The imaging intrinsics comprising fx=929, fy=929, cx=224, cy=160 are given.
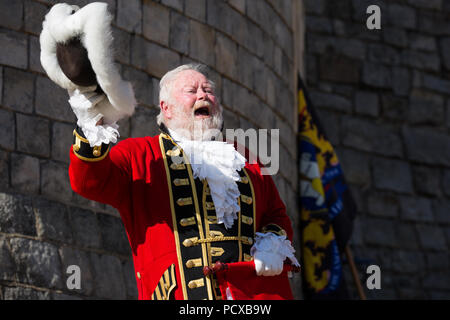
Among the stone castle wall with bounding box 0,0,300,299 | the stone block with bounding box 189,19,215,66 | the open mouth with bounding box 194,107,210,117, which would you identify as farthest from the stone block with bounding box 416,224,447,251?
the open mouth with bounding box 194,107,210,117

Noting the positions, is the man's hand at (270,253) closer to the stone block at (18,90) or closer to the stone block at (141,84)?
the stone block at (18,90)

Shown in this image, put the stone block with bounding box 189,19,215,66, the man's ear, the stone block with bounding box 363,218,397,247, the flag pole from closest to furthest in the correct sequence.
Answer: the man's ear
the stone block with bounding box 189,19,215,66
the flag pole
the stone block with bounding box 363,218,397,247

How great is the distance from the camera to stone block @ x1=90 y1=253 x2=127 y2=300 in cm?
479

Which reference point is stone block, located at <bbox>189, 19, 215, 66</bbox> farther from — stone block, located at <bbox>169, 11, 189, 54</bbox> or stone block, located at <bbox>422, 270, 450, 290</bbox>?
stone block, located at <bbox>422, 270, 450, 290</bbox>

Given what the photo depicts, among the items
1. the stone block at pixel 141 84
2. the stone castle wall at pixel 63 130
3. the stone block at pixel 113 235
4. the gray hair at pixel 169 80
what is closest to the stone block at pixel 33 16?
the stone castle wall at pixel 63 130

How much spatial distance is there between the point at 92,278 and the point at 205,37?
1751 mm

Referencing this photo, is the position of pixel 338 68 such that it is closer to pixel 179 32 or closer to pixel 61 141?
pixel 179 32

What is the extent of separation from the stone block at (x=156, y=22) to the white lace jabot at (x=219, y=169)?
6.20 feet

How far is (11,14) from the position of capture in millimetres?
4785

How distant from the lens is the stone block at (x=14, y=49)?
4.73 metres

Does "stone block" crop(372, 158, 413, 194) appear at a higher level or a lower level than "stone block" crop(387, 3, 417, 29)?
lower

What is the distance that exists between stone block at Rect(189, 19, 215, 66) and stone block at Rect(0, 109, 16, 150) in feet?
4.43
